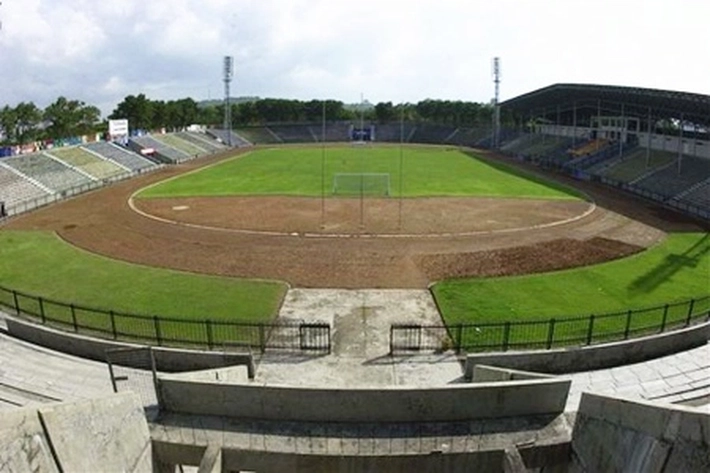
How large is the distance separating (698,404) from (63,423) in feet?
61.8

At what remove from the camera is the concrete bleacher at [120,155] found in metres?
79.3

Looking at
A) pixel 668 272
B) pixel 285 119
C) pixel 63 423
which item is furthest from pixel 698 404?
pixel 285 119

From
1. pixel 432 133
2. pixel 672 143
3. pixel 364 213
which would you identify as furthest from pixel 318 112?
pixel 364 213

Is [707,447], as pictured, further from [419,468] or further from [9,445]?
[9,445]

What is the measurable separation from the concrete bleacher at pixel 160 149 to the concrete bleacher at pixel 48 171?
24028 millimetres

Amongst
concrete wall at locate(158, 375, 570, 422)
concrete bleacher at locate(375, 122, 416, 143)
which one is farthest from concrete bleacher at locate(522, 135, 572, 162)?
concrete wall at locate(158, 375, 570, 422)

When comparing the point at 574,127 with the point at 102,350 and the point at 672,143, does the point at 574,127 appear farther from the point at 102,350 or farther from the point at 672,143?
the point at 102,350

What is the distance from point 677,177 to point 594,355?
47.4m

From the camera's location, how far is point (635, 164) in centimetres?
6931

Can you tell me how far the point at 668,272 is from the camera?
31297mm

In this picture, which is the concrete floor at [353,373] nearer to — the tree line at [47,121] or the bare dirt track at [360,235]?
the bare dirt track at [360,235]

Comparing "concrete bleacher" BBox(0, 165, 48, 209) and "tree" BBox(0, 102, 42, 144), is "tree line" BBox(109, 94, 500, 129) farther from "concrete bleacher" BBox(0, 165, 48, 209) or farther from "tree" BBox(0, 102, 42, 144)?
"concrete bleacher" BBox(0, 165, 48, 209)

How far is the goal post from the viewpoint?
58203 millimetres

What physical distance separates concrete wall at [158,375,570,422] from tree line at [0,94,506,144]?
98.5 m
